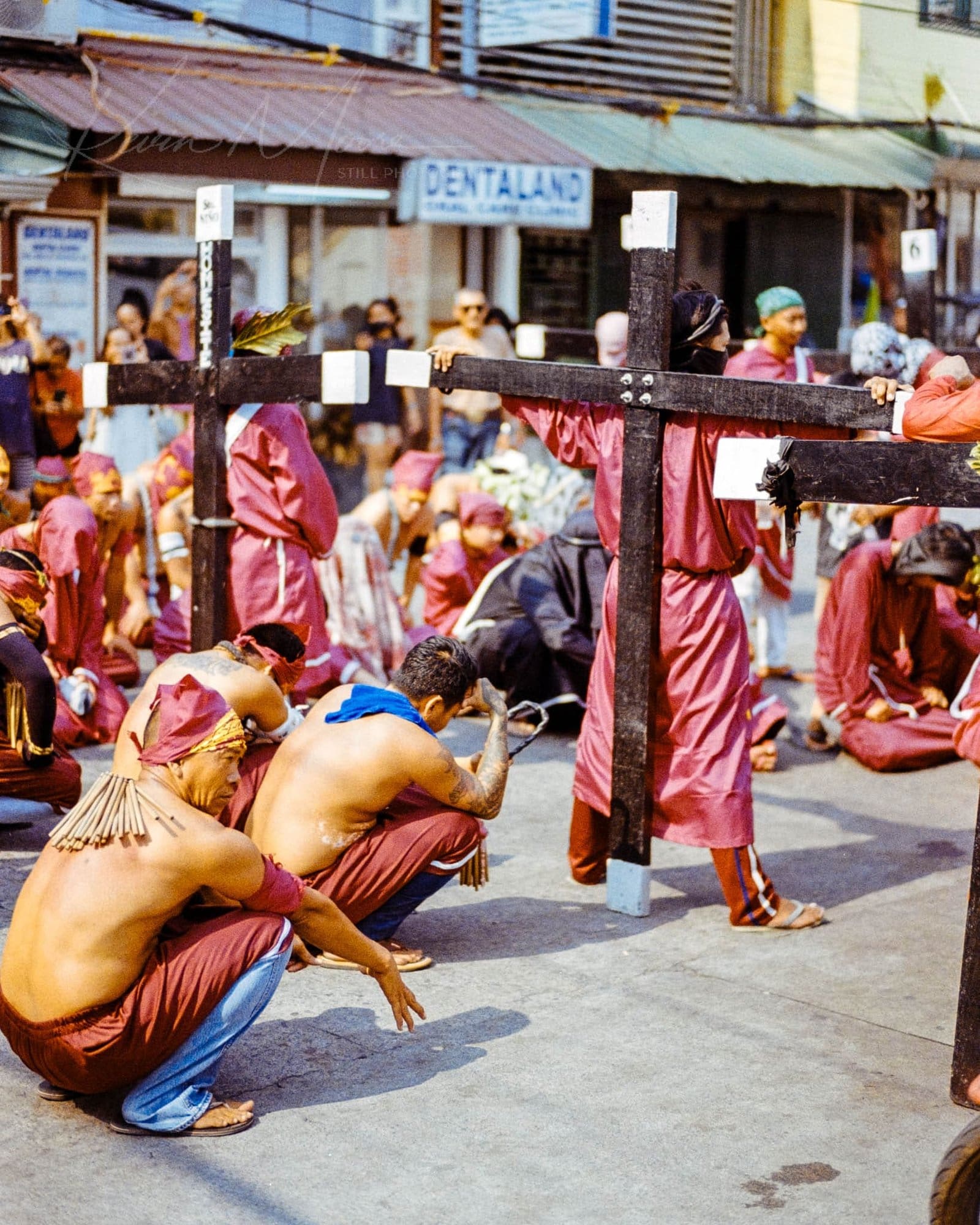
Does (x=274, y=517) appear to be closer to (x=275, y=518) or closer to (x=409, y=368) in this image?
(x=275, y=518)

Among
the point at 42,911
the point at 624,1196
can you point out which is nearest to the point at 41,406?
the point at 42,911

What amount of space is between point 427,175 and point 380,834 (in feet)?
29.2

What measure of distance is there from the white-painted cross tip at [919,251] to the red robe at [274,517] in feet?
14.5

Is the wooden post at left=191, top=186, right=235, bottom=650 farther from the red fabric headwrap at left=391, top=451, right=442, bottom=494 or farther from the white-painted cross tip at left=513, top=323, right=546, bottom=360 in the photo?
the white-painted cross tip at left=513, top=323, right=546, bottom=360

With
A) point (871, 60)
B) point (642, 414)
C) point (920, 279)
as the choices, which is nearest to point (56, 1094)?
point (642, 414)

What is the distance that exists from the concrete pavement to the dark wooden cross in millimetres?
382

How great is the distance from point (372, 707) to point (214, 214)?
2.45 m

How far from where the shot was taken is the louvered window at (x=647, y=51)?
1443cm

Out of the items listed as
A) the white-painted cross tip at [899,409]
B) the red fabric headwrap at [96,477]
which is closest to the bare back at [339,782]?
the white-painted cross tip at [899,409]

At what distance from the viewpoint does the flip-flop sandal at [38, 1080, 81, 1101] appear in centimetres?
424

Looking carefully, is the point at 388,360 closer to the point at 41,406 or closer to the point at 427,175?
the point at 41,406

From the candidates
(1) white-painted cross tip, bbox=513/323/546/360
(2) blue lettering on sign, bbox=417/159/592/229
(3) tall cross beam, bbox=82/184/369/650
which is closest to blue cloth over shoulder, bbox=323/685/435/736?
(3) tall cross beam, bbox=82/184/369/650

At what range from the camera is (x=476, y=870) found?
5.30 m

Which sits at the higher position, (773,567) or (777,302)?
(777,302)
